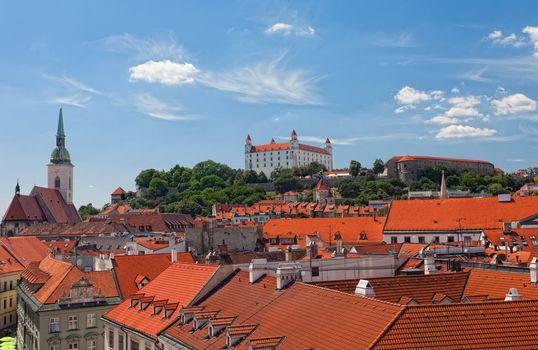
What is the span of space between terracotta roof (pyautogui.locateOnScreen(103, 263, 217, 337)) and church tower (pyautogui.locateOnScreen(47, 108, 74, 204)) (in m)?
135

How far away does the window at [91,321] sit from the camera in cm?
3971

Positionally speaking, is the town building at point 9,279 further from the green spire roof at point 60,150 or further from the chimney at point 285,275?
the green spire roof at point 60,150

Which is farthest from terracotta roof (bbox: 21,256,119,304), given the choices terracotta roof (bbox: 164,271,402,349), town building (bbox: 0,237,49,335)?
terracotta roof (bbox: 164,271,402,349)

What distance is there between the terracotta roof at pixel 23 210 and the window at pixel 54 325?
88.4 meters

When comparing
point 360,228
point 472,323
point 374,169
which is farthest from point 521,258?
point 374,169

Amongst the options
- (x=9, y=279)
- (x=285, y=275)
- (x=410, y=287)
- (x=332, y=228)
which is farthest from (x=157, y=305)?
(x=332, y=228)

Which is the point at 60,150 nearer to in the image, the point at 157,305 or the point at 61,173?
the point at 61,173

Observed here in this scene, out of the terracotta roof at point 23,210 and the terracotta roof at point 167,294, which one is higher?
the terracotta roof at point 23,210

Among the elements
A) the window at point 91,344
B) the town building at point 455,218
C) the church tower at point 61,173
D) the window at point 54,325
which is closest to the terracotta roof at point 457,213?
the town building at point 455,218

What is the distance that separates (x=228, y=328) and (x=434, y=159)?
181861 millimetres

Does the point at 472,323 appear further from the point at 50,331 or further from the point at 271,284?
the point at 50,331

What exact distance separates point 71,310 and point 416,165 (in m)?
161

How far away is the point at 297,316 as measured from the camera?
20.2m

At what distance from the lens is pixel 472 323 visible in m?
17.0
